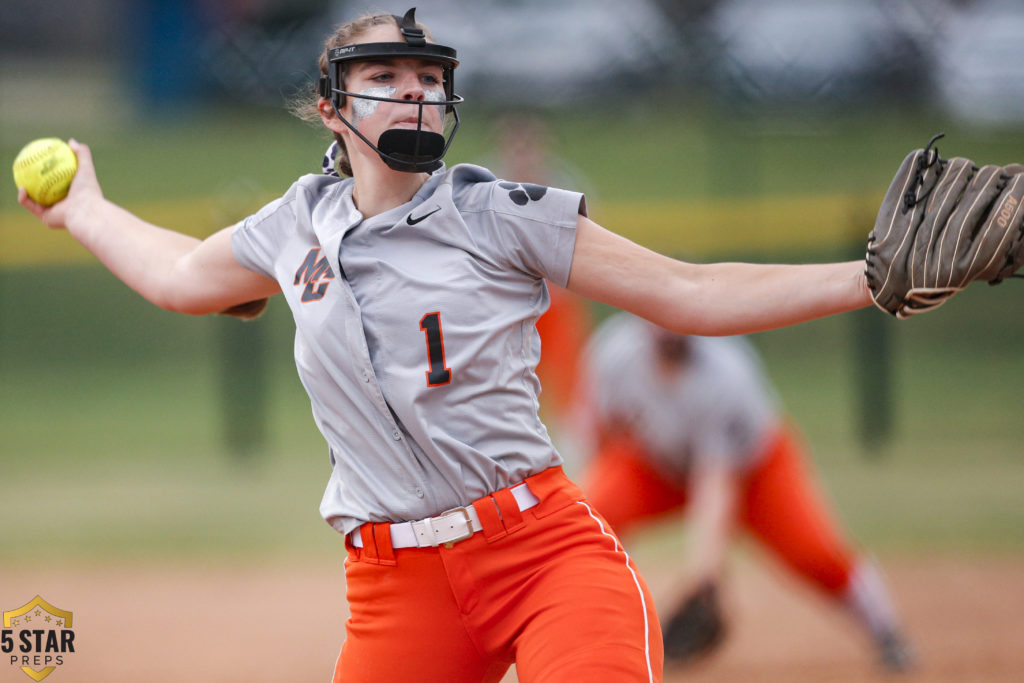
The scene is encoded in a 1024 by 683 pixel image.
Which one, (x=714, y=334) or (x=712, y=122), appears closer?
(x=714, y=334)

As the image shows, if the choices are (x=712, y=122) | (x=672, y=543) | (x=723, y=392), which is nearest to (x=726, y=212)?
(x=712, y=122)

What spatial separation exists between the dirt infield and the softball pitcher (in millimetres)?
2265

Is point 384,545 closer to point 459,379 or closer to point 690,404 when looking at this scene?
point 459,379

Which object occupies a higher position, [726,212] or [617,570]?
[726,212]

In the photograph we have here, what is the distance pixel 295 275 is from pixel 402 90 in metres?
0.48

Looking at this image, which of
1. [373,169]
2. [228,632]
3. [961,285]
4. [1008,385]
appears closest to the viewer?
[961,285]

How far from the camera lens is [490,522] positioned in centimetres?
257

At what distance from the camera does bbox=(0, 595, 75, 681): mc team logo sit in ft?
14.3

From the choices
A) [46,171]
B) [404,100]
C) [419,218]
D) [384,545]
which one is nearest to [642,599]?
[384,545]

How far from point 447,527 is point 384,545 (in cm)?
15

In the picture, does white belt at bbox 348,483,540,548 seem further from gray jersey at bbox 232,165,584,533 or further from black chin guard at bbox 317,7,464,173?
black chin guard at bbox 317,7,464,173

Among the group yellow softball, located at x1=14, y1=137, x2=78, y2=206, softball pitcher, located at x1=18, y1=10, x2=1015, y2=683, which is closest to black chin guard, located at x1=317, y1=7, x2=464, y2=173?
softball pitcher, located at x1=18, y1=10, x2=1015, y2=683

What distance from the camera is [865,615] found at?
16.4 ft

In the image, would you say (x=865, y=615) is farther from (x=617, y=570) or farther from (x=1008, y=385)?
(x=1008, y=385)
